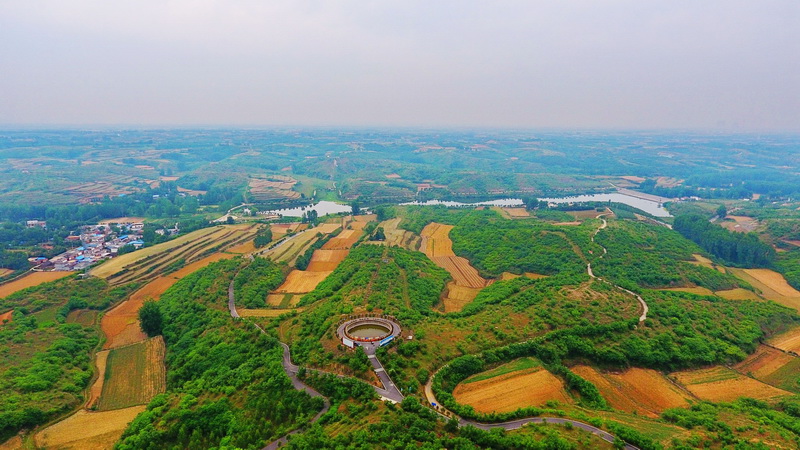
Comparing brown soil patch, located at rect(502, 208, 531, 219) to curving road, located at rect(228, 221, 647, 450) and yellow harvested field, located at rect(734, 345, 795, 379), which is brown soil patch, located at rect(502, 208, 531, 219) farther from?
curving road, located at rect(228, 221, 647, 450)

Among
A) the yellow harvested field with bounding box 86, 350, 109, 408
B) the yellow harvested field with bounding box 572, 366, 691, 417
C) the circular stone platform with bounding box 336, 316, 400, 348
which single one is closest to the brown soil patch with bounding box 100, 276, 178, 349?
the yellow harvested field with bounding box 86, 350, 109, 408

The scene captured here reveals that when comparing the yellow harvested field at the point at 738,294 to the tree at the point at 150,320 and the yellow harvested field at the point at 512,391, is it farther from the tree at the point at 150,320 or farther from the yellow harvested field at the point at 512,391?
the tree at the point at 150,320

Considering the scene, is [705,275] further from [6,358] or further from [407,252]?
[6,358]

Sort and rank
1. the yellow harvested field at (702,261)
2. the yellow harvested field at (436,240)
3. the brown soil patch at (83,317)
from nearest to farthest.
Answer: the brown soil patch at (83,317)
the yellow harvested field at (702,261)
the yellow harvested field at (436,240)

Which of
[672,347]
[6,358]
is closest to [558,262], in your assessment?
[672,347]

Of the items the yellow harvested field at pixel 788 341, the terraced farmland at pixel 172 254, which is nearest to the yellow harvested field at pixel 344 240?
the terraced farmland at pixel 172 254

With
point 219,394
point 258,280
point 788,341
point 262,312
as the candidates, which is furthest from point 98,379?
point 788,341
